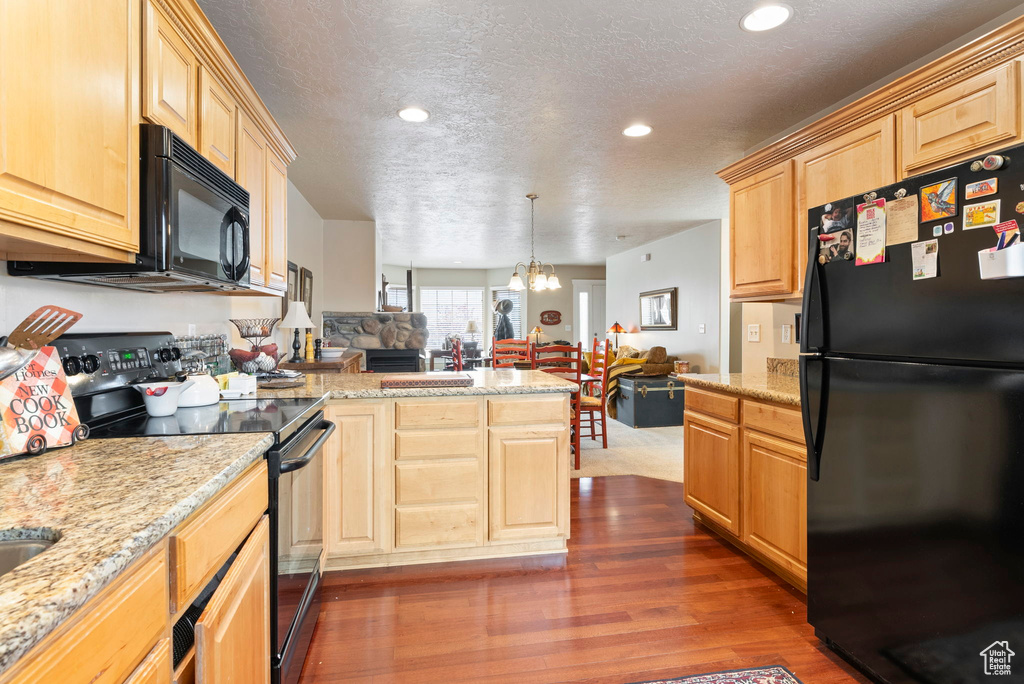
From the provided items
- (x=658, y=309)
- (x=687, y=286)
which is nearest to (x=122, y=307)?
(x=687, y=286)

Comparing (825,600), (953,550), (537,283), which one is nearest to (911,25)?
(953,550)

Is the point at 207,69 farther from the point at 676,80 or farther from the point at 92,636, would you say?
the point at 676,80

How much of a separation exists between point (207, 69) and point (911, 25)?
9.18 feet

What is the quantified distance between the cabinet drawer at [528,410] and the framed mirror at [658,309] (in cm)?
492

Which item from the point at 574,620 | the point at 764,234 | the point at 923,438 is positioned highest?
the point at 764,234

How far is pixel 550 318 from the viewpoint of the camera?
10.5 m

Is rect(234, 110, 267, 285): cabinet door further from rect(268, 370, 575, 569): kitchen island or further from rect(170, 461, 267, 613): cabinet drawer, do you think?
rect(170, 461, 267, 613): cabinet drawer

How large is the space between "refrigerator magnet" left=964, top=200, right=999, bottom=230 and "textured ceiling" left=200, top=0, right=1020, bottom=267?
1.11 meters

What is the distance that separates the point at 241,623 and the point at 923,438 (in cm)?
187

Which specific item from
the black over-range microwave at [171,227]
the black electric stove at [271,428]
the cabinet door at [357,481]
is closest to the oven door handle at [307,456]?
the black electric stove at [271,428]

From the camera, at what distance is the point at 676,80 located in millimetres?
2568

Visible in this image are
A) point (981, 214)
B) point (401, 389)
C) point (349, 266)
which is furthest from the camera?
point (349, 266)

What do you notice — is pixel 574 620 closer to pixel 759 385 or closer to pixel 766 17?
pixel 759 385

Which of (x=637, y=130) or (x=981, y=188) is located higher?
(x=637, y=130)
